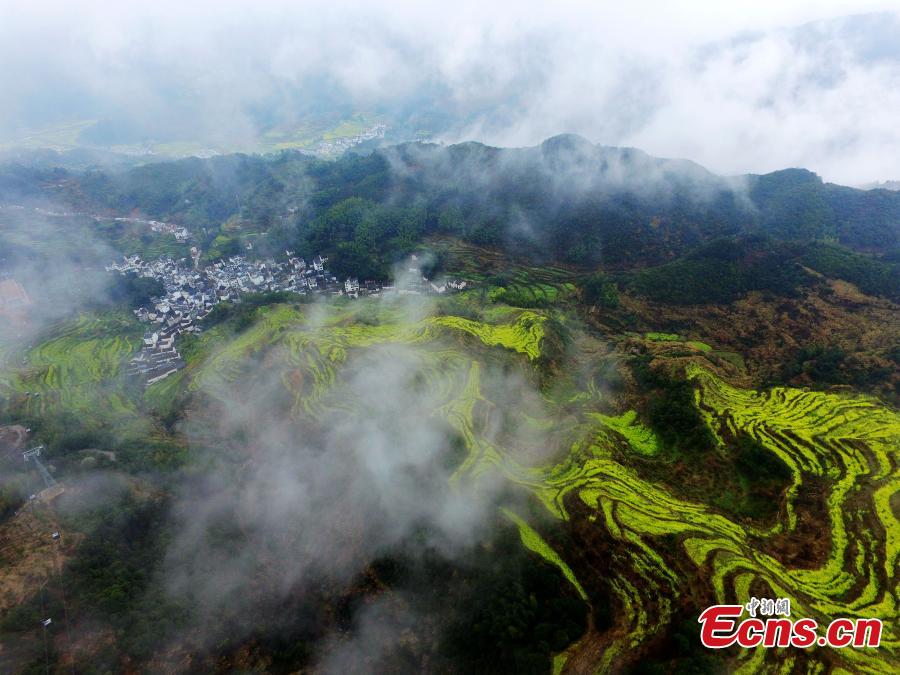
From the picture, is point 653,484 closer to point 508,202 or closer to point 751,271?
point 751,271

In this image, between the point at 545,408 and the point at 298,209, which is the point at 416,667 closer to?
the point at 545,408

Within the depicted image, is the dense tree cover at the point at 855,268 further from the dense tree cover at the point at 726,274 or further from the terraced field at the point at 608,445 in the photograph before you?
the terraced field at the point at 608,445

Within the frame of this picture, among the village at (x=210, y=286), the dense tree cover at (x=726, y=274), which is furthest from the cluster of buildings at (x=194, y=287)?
the dense tree cover at (x=726, y=274)

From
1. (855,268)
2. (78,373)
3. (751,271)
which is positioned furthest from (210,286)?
(855,268)

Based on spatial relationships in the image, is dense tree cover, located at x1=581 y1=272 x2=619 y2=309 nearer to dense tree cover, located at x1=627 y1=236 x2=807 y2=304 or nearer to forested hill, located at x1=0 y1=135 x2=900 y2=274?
dense tree cover, located at x1=627 y1=236 x2=807 y2=304

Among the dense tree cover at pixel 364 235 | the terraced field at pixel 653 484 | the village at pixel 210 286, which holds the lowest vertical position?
the terraced field at pixel 653 484

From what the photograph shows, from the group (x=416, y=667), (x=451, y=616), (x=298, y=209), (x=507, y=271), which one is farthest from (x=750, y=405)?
(x=298, y=209)

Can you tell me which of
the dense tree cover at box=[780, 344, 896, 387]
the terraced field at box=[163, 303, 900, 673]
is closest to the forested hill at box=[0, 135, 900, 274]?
the terraced field at box=[163, 303, 900, 673]

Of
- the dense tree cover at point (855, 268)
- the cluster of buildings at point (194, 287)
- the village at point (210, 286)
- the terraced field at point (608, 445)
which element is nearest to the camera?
the terraced field at point (608, 445)
